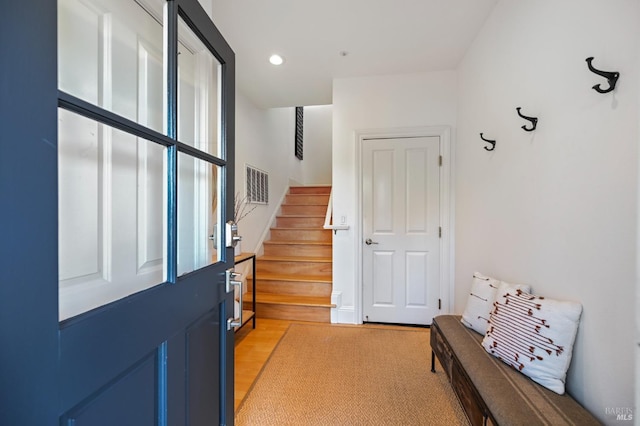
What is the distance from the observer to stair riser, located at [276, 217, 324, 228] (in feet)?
14.0

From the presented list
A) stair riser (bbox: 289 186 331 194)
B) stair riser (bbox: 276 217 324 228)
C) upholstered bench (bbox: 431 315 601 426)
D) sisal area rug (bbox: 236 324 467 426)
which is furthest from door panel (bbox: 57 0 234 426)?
stair riser (bbox: 289 186 331 194)

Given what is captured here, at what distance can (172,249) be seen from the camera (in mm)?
871

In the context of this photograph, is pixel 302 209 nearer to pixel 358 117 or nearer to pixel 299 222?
pixel 299 222

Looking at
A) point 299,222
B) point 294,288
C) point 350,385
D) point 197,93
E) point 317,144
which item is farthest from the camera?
point 317,144

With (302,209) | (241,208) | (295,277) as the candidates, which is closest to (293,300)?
(295,277)

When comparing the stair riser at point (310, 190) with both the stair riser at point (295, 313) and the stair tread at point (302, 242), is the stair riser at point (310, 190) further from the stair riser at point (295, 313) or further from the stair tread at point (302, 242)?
the stair riser at point (295, 313)

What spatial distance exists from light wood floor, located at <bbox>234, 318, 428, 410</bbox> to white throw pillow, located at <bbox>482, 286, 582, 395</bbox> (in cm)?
153

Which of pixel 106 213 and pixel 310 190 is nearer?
pixel 106 213

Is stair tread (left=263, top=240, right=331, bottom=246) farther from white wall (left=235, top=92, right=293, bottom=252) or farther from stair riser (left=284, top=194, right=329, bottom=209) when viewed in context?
stair riser (left=284, top=194, right=329, bottom=209)

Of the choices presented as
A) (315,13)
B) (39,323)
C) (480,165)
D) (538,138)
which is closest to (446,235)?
(480,165)

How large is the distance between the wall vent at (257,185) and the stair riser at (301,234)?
50 cm

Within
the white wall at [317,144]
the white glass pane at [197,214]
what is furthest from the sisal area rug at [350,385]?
the white wall at [317,144]

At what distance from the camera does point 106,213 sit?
2.61ft

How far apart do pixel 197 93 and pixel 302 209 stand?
350 centimetres
